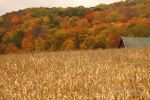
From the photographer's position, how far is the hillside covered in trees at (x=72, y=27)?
7375 cm

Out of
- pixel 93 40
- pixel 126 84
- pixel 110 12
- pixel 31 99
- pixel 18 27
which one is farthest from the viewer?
pixel 110 12

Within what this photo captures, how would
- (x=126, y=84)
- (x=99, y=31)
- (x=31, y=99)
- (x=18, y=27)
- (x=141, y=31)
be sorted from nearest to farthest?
(x=31, y=99), (x=126, y=84), (x=141, y=31), (x=99, y=31), (x=18, y=27)

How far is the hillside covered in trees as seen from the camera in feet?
242

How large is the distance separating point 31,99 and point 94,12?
106m

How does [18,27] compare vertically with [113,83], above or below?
below

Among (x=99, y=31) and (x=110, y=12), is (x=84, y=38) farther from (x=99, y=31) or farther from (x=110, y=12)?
(x=110, y=12)

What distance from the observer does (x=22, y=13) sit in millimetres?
107938

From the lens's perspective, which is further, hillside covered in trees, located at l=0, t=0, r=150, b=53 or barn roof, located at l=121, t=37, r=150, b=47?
hillside covered in trees, located at l=0, t=0, r=150, b=53

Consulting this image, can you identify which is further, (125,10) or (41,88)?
(125,10)

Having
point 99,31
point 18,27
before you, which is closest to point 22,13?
point 18,27

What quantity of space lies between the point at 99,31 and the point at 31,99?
7640 centimetres

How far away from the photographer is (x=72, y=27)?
98750mm

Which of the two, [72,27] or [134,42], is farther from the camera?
[72,27]

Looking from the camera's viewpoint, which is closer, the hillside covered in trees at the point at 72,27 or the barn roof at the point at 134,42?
the barn roof at the point at 134,42
